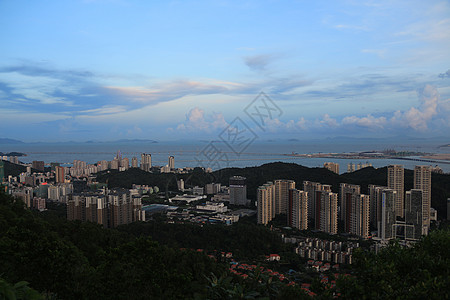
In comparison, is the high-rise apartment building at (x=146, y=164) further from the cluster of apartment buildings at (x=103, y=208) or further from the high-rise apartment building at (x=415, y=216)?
the high-rise apartment building at (x=415, y=216)

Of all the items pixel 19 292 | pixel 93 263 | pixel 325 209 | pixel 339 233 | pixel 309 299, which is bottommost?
pixel 339 233

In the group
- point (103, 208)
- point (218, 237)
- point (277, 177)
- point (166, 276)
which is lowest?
point (218, 237)

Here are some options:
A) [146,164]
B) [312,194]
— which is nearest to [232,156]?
[146,164]

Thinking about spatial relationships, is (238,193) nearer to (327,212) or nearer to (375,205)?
(327,212)

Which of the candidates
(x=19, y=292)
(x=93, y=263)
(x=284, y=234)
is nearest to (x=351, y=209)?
(x=284, y=234)

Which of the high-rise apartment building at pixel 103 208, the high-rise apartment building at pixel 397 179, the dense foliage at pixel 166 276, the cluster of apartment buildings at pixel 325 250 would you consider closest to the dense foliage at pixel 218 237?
the cluster of apartment buildings at pixel 325 250

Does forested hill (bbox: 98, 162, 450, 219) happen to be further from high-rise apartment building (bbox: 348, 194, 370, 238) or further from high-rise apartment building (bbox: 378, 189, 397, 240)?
high-rise apartment building (bbox: 378, 189, 397, 240)

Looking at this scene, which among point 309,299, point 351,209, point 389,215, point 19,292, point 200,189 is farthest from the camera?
point 200,189

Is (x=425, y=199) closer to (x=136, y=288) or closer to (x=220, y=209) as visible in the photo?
(x=220, y=209)
